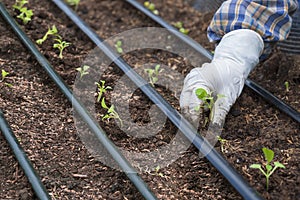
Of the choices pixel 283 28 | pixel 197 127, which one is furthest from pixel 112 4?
pixel 197 127

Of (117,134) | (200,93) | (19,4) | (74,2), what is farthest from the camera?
(74,2)

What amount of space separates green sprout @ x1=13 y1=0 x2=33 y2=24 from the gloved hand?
4.94ft

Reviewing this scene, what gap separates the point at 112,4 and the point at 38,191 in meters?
2.58

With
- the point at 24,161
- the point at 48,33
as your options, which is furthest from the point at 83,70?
the point at 24,161

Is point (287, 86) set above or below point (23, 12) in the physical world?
below

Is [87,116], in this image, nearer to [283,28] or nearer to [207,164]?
[207,164]

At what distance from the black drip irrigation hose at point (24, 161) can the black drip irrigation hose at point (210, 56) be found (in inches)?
59.4

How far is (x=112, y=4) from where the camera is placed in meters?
4.61

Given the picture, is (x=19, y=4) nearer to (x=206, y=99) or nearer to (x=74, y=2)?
(x=74, y=2)

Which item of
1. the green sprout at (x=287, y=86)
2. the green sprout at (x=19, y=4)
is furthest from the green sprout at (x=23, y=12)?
the green sprout at (x=287, y=86)

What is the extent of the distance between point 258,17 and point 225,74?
1.67 feet

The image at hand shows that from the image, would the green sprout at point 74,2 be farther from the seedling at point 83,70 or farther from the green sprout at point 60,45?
the seedling at point 83,70

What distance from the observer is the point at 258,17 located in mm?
3164

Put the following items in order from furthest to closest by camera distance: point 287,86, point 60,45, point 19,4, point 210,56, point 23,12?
point 19,4
point 23,12
point 210,56
point 60,45
point 287,86
